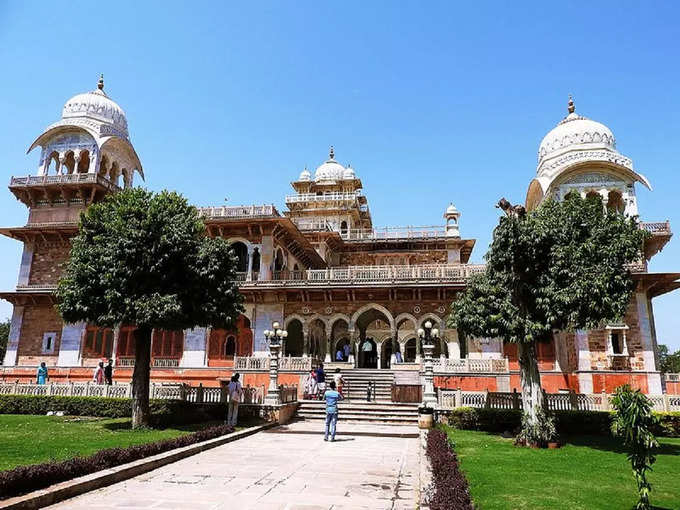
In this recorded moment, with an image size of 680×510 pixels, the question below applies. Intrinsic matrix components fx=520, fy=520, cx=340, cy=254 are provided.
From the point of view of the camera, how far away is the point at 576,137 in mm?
26875

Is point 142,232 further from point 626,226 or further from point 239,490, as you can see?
point 626,226

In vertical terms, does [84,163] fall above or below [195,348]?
above

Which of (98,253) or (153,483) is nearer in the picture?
(153,483)

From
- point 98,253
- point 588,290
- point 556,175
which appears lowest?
point 588,290

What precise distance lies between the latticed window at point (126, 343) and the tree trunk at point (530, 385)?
20.5 meters

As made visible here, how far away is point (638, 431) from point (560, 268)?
22.4 feet

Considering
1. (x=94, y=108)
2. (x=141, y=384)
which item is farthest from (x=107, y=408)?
(x=94, y=108)

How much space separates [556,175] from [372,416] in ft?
51.4

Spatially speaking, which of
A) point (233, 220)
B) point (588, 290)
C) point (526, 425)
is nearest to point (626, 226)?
point (588, 290)

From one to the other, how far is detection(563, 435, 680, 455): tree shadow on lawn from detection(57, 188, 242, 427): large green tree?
10.4 meters

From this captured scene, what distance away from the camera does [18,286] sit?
27.5m

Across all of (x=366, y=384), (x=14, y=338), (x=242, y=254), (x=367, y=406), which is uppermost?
(x=242, y=254)

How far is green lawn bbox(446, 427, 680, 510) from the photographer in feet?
23.2

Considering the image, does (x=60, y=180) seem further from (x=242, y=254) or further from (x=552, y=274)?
(x=552, y=274)
